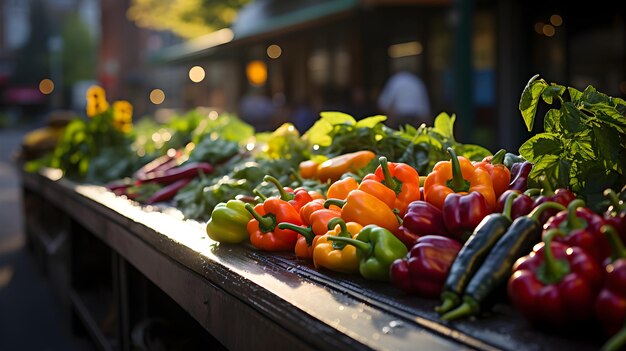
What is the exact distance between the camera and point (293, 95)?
73.8 feet

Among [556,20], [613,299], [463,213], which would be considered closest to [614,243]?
[613,299]

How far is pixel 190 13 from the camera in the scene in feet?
86.7

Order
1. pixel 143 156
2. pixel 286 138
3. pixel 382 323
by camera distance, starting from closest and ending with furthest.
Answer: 1. pixel 382 323
2. pixel 286 138
3. pixel 143 156

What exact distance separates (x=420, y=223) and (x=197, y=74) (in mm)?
34326

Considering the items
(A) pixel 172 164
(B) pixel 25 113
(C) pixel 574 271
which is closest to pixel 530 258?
(C) pixel 574 271

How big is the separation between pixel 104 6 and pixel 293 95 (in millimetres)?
41099

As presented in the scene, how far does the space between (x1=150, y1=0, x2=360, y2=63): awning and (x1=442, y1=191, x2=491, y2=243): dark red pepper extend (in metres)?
10.5

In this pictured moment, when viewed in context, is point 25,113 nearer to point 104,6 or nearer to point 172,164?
point 104,6

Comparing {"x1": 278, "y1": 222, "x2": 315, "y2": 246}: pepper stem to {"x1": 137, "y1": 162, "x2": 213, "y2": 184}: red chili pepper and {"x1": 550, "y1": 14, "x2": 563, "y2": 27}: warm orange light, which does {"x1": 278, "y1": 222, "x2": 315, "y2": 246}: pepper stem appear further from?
{"x1": 550, "y1": 14, "x2": 563, "y2": 27}: warm orange light

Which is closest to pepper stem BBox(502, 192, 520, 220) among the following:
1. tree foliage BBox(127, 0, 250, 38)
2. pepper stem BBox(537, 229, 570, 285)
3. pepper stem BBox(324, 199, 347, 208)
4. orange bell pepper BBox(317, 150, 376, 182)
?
pepper stem BBox(537, 229, 570, 285)

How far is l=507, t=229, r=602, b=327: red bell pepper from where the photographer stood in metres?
1.58

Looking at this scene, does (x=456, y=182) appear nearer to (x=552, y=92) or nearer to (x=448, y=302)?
(x=552, y=92)

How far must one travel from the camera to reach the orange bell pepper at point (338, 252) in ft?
7.50

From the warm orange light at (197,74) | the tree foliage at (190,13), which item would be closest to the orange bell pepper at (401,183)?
the tree foliage at (190,13)
